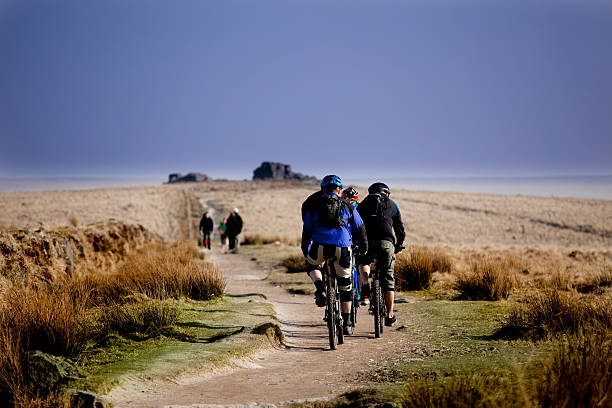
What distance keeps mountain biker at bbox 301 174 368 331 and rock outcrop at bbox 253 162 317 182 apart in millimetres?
162960

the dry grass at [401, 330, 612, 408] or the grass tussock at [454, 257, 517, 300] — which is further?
the grass tussock at [454, 257, 517, 300]

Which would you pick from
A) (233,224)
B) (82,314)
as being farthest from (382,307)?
(233,224)

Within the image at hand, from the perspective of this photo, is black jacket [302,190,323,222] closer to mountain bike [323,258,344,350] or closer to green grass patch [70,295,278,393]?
mountain bike [323,258,344,350]

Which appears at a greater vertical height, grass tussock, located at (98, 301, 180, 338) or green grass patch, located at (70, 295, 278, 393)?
grass tussock, located at (98, 301, 180, 338)

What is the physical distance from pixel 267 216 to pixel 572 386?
5689cm

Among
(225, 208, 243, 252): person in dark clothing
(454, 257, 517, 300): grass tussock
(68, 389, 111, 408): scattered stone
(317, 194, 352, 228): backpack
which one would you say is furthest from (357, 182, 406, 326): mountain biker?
(225, 208, 243, 252): person in dark clothing

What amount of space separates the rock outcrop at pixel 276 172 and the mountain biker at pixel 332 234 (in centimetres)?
16296

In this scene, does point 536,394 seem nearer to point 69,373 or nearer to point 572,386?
point 572,386

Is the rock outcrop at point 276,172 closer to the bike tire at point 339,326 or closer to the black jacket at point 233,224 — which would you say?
the black jacket at point 233,224

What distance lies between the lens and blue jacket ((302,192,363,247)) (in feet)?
23.5

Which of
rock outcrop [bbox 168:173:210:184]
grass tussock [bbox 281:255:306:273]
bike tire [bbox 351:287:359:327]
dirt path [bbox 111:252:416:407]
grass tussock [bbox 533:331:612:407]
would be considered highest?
rock outcrop [bbox 168:173:210:184]

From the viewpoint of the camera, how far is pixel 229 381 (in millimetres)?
5809

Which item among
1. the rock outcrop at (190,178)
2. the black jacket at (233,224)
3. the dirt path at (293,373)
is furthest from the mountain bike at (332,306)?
the rock outcrop at (190,178)

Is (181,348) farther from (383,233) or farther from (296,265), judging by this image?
(296,265)
